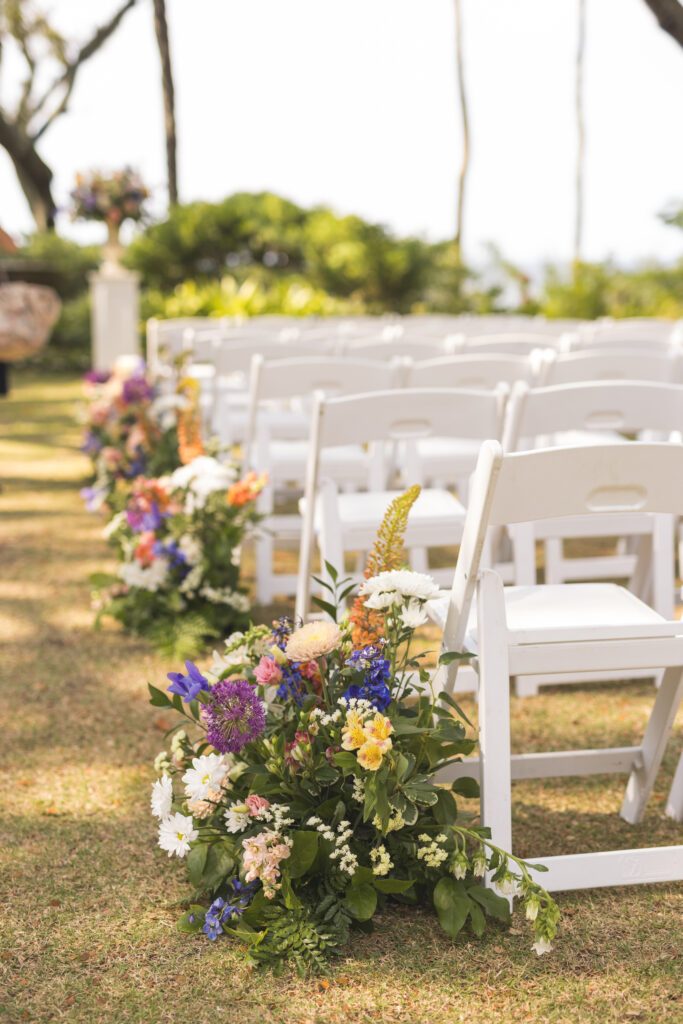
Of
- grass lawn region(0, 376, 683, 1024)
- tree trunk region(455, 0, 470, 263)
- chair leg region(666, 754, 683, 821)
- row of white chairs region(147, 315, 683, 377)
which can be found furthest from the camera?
tree trunk region(455, 0, 470, 263)

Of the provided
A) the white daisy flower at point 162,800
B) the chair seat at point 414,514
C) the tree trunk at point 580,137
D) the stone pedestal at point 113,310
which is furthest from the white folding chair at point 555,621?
the tree trunk at point 580,137

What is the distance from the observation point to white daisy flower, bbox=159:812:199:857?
6.48ft

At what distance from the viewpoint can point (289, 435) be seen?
4719mm

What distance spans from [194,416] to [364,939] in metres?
2.59

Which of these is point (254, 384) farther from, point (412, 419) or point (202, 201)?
point (202, 201)

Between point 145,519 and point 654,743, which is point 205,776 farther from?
point 145,519

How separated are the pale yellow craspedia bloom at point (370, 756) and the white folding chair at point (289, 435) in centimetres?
145

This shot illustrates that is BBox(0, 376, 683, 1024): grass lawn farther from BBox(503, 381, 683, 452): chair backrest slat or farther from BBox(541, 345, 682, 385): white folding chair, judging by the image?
BBox(541, 345, 682, 385): white folding chair

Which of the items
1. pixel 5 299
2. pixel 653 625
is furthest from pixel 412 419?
pixel 5 299

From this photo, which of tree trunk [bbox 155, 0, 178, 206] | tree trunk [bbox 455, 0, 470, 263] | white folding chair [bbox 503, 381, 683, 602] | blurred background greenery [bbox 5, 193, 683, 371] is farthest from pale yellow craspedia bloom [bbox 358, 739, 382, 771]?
tree trunk [bbox 455, 0, 470, 263]

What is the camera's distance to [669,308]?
1319cm

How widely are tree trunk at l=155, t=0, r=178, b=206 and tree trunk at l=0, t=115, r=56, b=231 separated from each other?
5.63 m

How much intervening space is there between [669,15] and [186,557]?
3994 millimetres

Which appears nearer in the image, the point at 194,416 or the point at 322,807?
the point at 322,807
